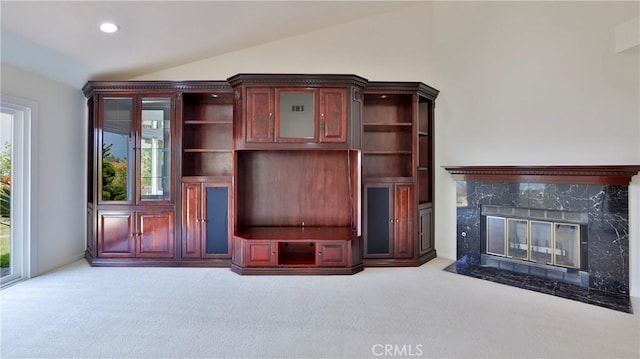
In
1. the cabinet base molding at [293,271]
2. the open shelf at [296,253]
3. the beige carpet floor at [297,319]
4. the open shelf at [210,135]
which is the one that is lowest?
the beige carpet floor at [297,319]

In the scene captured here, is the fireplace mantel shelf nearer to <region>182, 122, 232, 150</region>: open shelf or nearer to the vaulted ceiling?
the vaulted ceiling

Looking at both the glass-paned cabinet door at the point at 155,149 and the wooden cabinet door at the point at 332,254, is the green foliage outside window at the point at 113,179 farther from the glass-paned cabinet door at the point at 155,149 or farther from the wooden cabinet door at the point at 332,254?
the wooden cabinet door at the point at 332,254

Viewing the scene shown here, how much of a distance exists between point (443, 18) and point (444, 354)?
419cm

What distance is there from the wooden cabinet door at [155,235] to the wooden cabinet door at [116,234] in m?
0.11

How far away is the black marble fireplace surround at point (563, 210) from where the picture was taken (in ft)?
10.5

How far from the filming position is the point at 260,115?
3.87 m

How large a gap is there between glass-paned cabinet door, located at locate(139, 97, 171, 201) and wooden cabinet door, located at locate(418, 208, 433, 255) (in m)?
3.23

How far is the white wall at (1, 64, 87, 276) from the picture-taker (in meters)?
3.63

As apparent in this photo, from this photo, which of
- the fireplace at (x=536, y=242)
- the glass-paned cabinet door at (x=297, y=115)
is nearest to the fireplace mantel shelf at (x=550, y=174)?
the fireplace at (x=536, y=242)

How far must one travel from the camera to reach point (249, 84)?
3.86 m

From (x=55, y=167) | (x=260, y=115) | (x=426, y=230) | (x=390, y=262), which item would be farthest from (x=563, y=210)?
(x=55, y=167)

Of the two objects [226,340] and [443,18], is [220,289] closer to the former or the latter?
[226,340]

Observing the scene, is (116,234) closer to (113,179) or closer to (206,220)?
(113,179)

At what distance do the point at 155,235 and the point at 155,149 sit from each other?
3.49 feet
